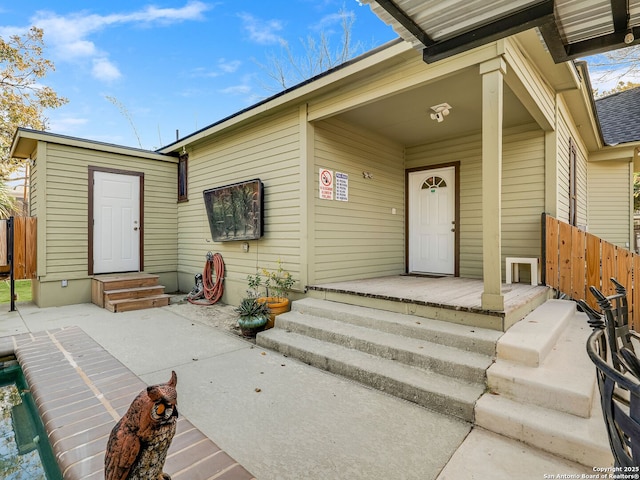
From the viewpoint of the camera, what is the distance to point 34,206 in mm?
5953

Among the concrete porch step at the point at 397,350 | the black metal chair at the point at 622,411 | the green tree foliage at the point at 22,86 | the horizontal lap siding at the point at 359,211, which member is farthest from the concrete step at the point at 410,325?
the green tree foliage at the point at 22,86

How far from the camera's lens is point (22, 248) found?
545cm

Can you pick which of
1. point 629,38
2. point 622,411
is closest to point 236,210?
point 629,38

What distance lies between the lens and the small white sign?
501cm

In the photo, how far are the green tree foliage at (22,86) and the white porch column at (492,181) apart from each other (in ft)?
42.7

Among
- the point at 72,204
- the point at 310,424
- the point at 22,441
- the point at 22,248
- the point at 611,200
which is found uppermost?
the point at 611,200

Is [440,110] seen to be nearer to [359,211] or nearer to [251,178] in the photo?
[359,211]

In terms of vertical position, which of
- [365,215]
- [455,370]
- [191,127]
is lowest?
[455,370]

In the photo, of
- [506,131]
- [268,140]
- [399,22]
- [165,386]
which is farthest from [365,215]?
[165,386]

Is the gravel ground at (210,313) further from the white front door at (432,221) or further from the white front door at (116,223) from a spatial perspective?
the white front door at (432,221)

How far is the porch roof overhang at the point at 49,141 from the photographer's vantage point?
5438 mm

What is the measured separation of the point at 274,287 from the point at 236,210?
1601 mm

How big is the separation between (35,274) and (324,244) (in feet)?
16.3

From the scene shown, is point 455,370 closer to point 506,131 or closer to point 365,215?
point 365,215
